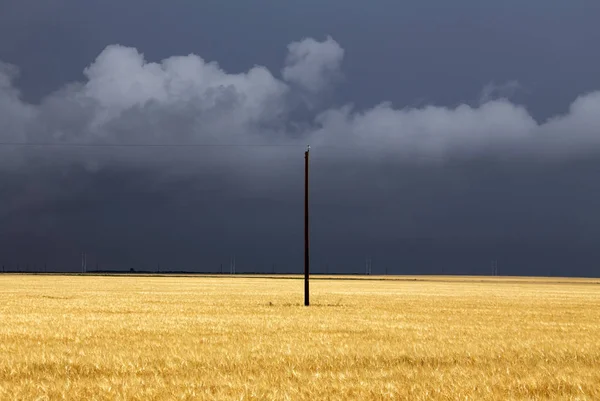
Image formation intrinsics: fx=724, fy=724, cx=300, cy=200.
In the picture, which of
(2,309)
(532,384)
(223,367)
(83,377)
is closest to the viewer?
(532,384)

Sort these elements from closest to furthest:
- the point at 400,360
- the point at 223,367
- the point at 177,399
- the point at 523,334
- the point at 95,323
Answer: the point at 177,399, the point at 223,367, the point at 400,360, the point at 523,334, the point at 95,323

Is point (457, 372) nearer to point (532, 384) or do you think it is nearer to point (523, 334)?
point (532, 384)

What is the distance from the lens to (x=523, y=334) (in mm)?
23312

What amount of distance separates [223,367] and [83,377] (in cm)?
269

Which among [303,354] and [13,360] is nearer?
[13,360]

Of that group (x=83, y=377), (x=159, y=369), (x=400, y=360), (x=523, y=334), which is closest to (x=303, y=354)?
(x=400, y=360)

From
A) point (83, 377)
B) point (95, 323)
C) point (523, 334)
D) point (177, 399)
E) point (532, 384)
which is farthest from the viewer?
point (95, 323)

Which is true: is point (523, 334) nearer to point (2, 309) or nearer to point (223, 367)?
point (223, 367)

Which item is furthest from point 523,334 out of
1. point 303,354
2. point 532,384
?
point 532,384

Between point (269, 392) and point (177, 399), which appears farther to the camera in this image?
point (269, 392)

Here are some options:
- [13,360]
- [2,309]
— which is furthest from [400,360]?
[2,309]

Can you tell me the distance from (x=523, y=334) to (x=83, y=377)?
15.2 metres

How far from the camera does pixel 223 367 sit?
14.2 m

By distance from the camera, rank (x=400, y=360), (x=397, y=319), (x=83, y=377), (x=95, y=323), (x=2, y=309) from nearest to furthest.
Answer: (x=83, y=377) < (x=400, y=360) < (x=95, y=323) < (x=397, y=319) < (x=2, y=309)
